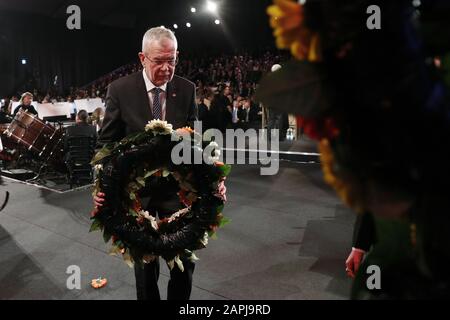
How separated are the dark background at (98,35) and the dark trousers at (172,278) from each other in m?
14.9

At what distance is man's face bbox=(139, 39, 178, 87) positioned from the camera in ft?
7.27

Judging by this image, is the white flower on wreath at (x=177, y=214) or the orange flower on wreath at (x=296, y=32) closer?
the orange flower on wreath at (x=296, y=32)

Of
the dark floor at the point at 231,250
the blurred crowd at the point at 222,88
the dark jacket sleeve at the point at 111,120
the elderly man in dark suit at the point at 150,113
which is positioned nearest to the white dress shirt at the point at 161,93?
the elderly man in dark suit at the point at 150,113

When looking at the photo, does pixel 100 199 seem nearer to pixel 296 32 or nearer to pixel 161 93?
pixel 161 93

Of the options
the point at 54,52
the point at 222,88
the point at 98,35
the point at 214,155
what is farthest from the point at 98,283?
the point at 98,35

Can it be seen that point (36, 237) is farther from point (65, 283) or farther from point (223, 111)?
A: point (223, 111)

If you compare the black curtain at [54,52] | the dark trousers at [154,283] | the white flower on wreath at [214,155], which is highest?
the black curtain at [54,52]

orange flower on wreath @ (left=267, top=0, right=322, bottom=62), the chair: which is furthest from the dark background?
orange flower on wreath @ (left=267, top=0, right=322, bottom=62)

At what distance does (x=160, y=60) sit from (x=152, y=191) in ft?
2.31

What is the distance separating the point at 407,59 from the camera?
0.60 metres

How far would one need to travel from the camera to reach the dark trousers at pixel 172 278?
2.43 metres

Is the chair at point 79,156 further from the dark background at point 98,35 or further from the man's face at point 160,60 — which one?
the dark background at point 98,35

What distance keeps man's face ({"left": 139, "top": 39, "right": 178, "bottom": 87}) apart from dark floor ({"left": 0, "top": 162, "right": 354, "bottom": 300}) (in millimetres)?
1594

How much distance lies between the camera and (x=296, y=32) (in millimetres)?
653
